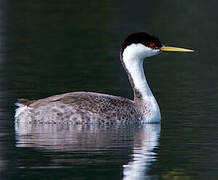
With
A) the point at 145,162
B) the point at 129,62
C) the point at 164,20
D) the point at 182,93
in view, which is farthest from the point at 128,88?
the point at 164,20

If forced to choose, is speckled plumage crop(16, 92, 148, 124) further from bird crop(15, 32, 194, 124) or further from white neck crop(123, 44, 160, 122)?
white neck crop(123, 44, 160, 122)

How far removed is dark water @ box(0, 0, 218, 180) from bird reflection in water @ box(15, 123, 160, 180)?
0.6 inches

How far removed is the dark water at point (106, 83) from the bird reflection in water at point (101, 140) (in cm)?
2

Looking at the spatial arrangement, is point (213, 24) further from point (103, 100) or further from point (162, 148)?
point (162, 148)

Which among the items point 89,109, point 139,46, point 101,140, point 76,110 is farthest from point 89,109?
point 101,140

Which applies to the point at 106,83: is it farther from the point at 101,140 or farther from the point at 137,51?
the point at 101,140

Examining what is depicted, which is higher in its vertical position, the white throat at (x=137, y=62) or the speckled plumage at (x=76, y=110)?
the white throat at (x=137, y=62)

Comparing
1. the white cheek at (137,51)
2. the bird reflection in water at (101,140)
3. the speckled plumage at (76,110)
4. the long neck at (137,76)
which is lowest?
the bird reflection in water at (101,140)

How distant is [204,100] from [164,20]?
60.6 ft

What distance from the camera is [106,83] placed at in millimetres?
23625

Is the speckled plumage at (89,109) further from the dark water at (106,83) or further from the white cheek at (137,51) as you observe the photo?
the dark water at (106,83)

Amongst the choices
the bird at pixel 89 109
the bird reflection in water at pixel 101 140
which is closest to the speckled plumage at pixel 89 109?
the bird at pixel 89 109

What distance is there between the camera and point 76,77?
2473 cm

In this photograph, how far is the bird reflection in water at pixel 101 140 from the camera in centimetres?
1533
